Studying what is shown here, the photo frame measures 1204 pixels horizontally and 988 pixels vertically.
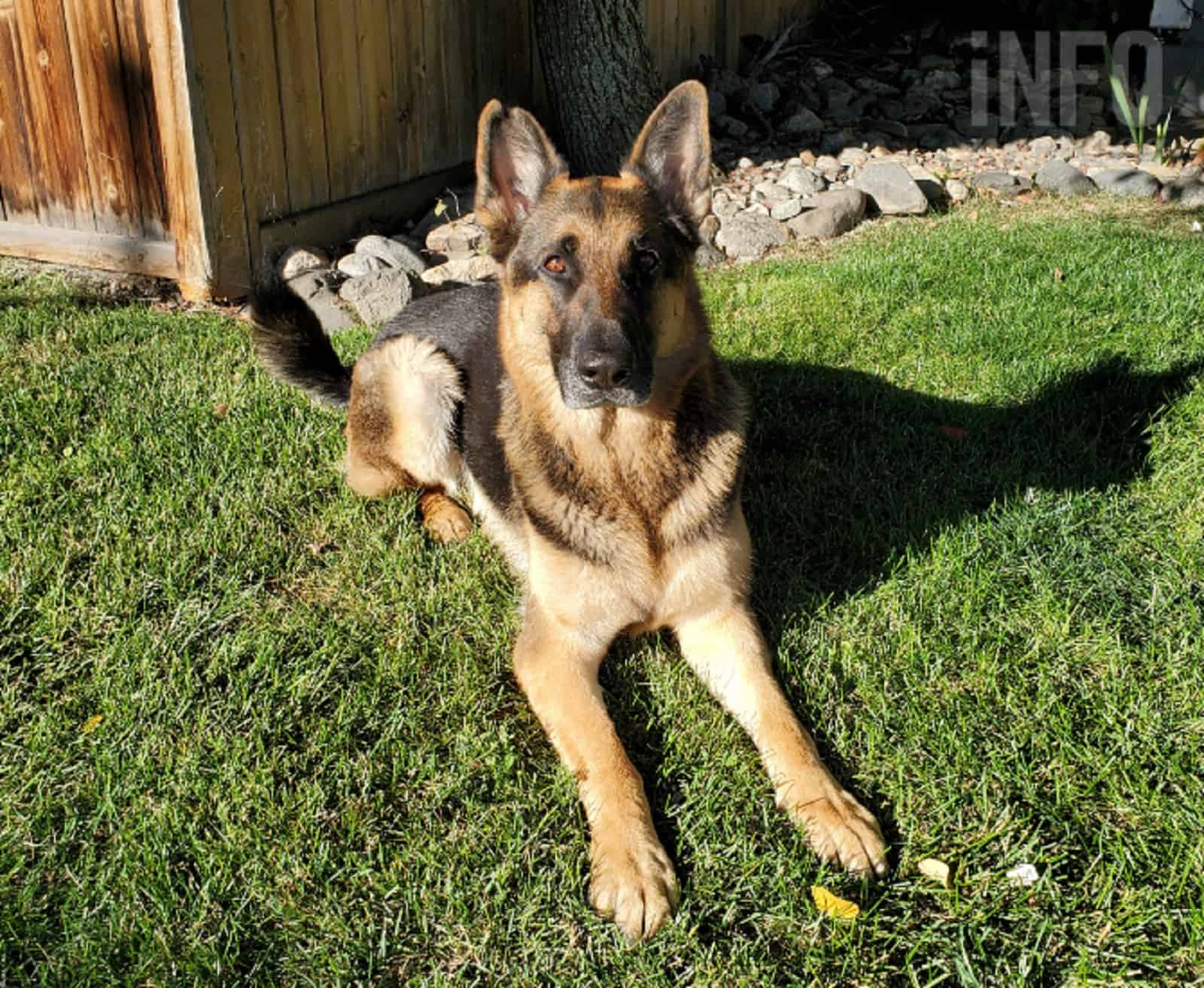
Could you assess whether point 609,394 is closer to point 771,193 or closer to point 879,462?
point 879,462

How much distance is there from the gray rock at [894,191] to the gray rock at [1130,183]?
1.83m

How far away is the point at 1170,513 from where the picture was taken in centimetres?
396

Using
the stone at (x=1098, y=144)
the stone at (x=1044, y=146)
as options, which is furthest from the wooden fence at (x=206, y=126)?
the stone at (x=1098, y=144)

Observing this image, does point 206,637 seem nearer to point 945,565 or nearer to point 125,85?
point 945,565

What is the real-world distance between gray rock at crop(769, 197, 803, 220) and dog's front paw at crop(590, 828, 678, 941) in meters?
6.75

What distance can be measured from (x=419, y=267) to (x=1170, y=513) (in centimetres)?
534

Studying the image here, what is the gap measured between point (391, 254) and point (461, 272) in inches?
21.3

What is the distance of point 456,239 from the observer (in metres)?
7.81

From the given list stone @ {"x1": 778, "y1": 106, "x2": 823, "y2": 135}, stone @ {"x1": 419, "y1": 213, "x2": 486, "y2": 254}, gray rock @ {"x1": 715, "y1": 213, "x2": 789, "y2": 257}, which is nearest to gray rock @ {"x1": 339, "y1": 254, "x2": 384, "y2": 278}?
stone @ {"x1": 419, "y1": 213, "x2": 486, "y2": 254}

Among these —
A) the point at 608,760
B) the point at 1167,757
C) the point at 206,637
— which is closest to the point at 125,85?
the point at 206,637

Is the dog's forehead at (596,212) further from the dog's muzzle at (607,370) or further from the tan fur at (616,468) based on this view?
the dog's muzzle at (607,370)

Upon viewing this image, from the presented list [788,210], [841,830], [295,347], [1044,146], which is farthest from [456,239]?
[1044,146]

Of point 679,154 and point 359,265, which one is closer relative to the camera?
point 679,154

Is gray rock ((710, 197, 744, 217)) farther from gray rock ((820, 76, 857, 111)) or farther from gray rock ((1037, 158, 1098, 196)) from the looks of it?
gray rock ((820, 76, 857, 111))
